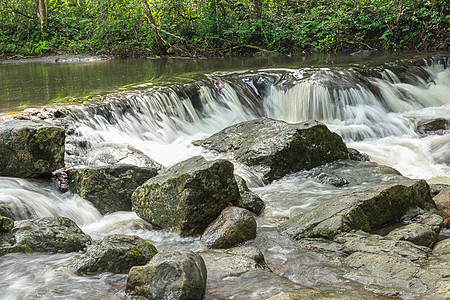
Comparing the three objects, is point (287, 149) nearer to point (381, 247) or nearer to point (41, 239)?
point (381, 247)

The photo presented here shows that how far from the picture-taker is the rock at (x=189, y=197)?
464 cm

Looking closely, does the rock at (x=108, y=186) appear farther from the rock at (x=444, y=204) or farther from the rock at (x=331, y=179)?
the rock at (x=444, y=204)

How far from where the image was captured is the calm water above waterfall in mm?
3768

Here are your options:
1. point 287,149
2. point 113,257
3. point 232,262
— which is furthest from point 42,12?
point 232,262

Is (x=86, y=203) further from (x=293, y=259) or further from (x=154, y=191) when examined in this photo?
(x=293, y=259)

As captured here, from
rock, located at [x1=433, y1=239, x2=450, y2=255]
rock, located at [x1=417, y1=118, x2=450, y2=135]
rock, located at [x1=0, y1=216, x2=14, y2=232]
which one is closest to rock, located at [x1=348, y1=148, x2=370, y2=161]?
rock, located at [x1=417, y1=118, x2=450, y2=135]

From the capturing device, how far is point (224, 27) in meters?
18.7

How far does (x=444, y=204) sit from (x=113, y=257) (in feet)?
11.6

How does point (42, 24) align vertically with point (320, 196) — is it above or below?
above

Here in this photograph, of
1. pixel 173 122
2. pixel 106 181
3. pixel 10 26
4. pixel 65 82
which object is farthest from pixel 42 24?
pixel 106 181

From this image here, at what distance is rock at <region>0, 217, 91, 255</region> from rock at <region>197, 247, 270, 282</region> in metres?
1.24

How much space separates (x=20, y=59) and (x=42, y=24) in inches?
106

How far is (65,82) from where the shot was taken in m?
11.4

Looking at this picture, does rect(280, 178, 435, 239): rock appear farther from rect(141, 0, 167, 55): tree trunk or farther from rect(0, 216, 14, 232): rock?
rect(141, 0, 167, 55): tree trunk
